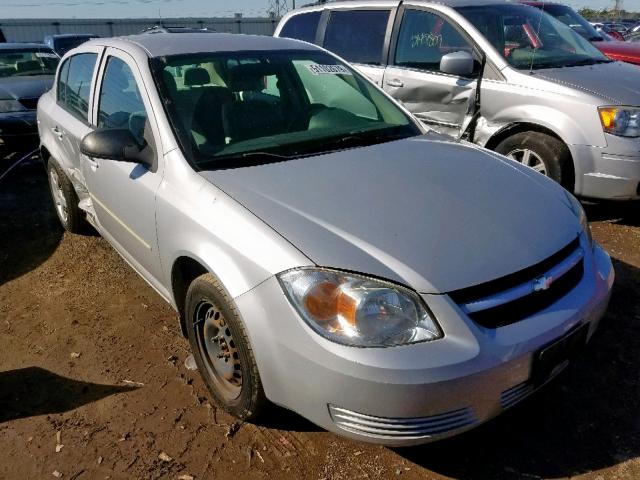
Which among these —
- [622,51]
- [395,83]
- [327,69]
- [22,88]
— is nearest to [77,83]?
[327,69]

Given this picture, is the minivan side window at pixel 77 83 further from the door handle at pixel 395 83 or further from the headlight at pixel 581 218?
the headlight at pixel 581 218

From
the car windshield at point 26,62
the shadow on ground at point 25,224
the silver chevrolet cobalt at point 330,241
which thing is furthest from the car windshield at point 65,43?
the silver chevrolet cobalt at point 330,241

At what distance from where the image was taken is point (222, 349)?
246 cm

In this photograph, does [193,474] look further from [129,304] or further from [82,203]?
[82,203]

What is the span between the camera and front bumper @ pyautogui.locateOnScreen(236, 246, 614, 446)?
5.98 feet

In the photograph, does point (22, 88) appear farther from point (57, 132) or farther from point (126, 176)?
point (126, 176)

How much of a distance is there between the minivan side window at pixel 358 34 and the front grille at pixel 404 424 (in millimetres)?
4271

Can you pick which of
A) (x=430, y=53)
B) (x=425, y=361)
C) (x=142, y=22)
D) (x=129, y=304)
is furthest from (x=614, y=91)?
(x=142, y=22)

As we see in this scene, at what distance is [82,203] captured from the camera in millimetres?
3889

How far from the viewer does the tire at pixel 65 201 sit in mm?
4305

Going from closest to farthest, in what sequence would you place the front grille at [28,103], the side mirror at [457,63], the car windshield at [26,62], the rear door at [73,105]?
the rear door at [73,105], the side mirror at [457,63], the front grille at [28,103], the car windshield at [26,62]

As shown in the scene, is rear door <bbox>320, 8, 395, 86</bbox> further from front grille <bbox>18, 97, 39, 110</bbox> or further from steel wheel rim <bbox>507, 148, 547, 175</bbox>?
front grille <bbox>18, 97, 39, 110</bbox>

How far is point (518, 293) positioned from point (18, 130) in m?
6.85

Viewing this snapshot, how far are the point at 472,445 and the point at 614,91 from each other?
3.24 meters
